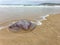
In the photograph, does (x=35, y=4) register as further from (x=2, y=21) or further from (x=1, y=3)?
(x=2, y=21)

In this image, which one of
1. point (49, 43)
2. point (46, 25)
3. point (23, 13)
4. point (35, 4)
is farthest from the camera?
point (35, 4)

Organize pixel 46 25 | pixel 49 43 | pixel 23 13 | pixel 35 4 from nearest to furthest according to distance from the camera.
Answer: pixel 49 43 → pixel 46 25 → pixel 23 13 → pixel 35 4

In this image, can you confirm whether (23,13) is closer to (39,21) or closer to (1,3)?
(39,21)

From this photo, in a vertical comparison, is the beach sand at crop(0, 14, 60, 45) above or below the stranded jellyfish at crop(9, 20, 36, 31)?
below

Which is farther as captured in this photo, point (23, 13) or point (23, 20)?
point (23, 13)

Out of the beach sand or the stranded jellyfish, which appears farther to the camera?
the stranded jellyfish

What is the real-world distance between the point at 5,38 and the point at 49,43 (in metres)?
0.33

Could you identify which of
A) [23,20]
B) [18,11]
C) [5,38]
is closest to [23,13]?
[18,11]

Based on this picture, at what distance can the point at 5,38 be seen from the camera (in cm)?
103

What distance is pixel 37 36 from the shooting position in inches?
41.3

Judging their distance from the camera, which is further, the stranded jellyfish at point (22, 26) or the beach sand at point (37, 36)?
the stranded jellyfish at point (22, 26)

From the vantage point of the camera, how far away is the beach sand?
0.99m

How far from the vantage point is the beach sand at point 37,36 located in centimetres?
99

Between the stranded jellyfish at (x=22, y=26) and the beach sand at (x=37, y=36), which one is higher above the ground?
the stranded jellyfish at (x=22, y=26)
